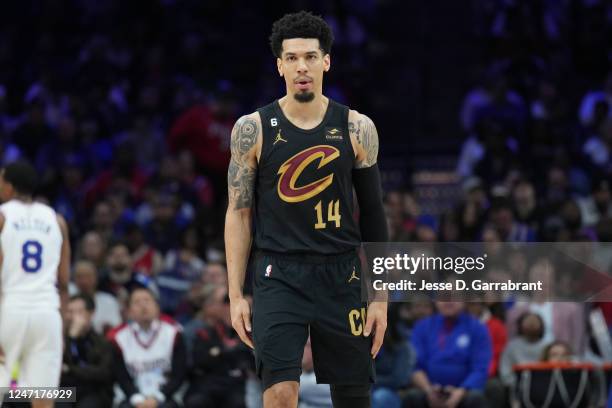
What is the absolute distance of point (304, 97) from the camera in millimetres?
6566

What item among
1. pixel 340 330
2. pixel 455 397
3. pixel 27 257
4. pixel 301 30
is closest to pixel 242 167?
pixel 301 30

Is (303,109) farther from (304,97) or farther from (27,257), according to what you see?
(27,257)

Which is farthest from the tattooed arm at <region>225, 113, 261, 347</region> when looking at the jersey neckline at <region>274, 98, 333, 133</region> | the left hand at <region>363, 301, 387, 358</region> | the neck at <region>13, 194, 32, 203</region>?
the neck at <region>13, 194, 32, 203</region>

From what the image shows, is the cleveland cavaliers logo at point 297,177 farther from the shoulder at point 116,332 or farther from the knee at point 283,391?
the shoulder at point 116,332

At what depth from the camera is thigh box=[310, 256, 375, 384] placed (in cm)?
654

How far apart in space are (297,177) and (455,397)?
4877 millimetres

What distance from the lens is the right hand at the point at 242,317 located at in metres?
6.51

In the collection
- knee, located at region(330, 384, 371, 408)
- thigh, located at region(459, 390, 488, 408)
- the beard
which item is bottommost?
knee, located at region(330, 384, 371, 408)

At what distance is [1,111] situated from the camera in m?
16.4

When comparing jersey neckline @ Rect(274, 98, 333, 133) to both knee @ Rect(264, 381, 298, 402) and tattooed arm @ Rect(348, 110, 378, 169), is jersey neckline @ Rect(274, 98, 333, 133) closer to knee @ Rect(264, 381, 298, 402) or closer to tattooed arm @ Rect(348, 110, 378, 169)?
tattooed arm @ Rect(348, 110, 378, 169)

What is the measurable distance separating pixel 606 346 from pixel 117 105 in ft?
26.5

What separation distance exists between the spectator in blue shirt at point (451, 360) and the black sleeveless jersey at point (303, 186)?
15.0 ft

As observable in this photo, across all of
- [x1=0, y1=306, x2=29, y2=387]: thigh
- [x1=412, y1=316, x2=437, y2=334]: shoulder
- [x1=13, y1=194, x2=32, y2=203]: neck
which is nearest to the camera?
[x1=0, y1=306, x2=29, y2=387]: thigh

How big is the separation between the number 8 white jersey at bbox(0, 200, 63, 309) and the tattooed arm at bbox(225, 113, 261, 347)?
9.36 ft
